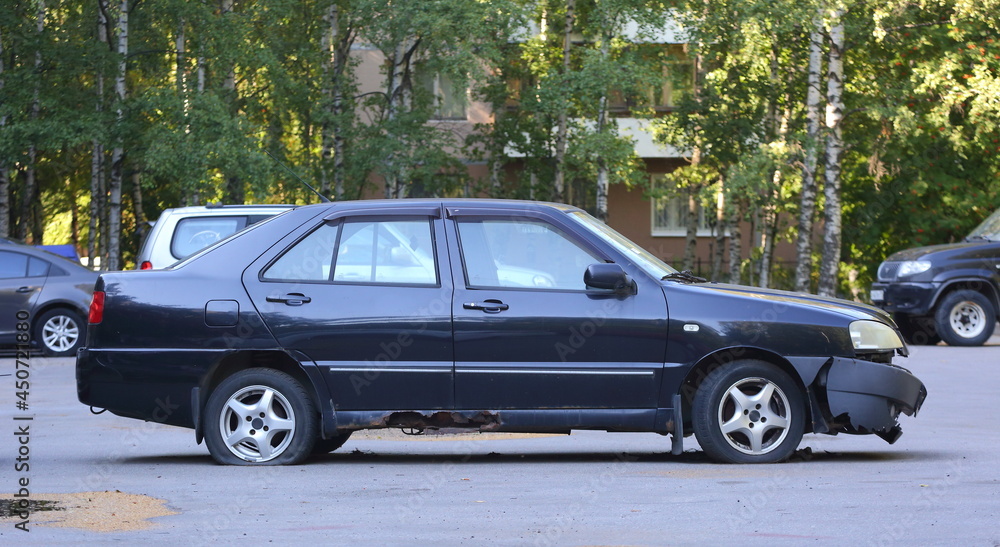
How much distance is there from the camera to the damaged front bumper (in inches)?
306

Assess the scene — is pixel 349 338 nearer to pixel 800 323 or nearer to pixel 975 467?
pixel 800 323

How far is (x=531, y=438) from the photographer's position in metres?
9.95

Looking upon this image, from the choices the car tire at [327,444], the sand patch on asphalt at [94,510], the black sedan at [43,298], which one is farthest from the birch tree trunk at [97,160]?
the sand patch on asphalt at [94,510]

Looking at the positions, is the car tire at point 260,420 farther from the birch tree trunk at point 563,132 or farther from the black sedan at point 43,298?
the birch tree trunk at point 563,132

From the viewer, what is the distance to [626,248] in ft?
26.5

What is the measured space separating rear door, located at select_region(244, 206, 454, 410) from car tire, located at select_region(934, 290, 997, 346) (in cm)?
1351

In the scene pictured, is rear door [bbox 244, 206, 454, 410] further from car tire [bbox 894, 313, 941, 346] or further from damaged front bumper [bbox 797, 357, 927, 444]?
car tire [bbox 894, 313, 941, 346]

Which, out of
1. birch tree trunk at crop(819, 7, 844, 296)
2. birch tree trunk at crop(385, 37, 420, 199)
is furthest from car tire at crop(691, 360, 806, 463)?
birch tree trunk at crop(385, 37, 420, 199)

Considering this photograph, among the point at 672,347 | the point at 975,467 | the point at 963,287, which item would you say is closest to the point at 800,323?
the point at 672,347

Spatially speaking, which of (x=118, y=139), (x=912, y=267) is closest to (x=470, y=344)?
(x=912, y=267)

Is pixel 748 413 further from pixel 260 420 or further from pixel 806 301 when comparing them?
pixel 260 420

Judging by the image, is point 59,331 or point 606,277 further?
point 59,331

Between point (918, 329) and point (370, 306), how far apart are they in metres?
14.7

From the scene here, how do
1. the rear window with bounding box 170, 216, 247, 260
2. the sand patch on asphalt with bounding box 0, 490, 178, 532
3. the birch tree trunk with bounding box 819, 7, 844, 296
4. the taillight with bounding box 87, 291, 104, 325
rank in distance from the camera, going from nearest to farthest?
the sand patch on asphalt with bounding box 0, 490, 178, 532 → the taillight with bounding box 87, 291, 104, 325 → the rear window with bounding box 170, 216, 247, 260 → the birch tree trunk with bounding box 819, 7, 844, 296
